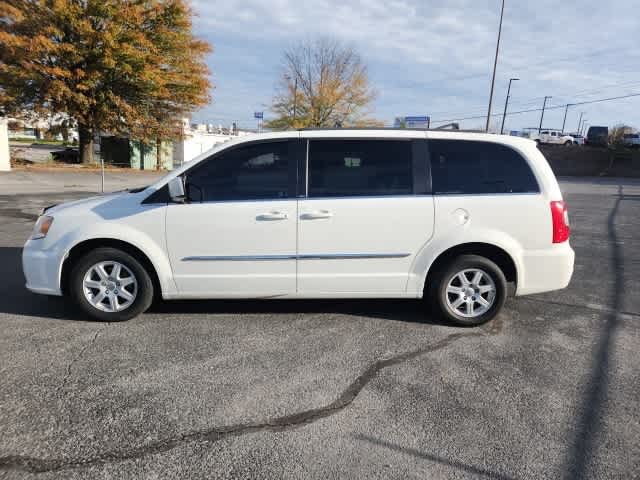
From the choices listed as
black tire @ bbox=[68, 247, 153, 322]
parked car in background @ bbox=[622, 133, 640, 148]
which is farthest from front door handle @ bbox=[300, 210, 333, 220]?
parked car in background @ bbox=[622, 133, 640, 148]

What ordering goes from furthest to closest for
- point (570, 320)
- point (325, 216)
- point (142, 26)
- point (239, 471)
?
1. point (142, 26)
2. point (570, 320)
3. point (325, 216)
4. point (239, 471)

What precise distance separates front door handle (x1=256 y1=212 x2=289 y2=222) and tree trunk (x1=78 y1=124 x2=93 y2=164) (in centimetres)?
2576

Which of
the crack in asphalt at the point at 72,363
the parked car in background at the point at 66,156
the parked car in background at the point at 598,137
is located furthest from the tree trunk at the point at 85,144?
the parked car in background at the point at 598,137

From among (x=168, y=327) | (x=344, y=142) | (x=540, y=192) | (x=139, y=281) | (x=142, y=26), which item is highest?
(x=142, y=26)

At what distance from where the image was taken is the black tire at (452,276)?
4277 mm

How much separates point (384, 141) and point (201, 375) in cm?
260

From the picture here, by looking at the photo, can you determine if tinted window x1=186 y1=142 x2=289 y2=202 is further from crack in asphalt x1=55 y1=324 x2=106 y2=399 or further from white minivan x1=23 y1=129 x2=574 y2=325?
crack in asphalt x1=55 y1=324 x2=106 y2=399

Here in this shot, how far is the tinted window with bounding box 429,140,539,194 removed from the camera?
13.9 ft

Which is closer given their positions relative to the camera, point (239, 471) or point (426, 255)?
point (239, 471)

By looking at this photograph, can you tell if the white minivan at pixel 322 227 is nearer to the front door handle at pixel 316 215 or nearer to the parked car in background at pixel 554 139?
the front door handle at pixel 316 215

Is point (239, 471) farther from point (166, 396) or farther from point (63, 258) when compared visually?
point (63, 258)

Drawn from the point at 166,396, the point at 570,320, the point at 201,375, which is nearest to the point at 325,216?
the point at 201,375

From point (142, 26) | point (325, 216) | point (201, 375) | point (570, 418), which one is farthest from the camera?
point (142, 26)

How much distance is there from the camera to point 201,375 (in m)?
3.32
